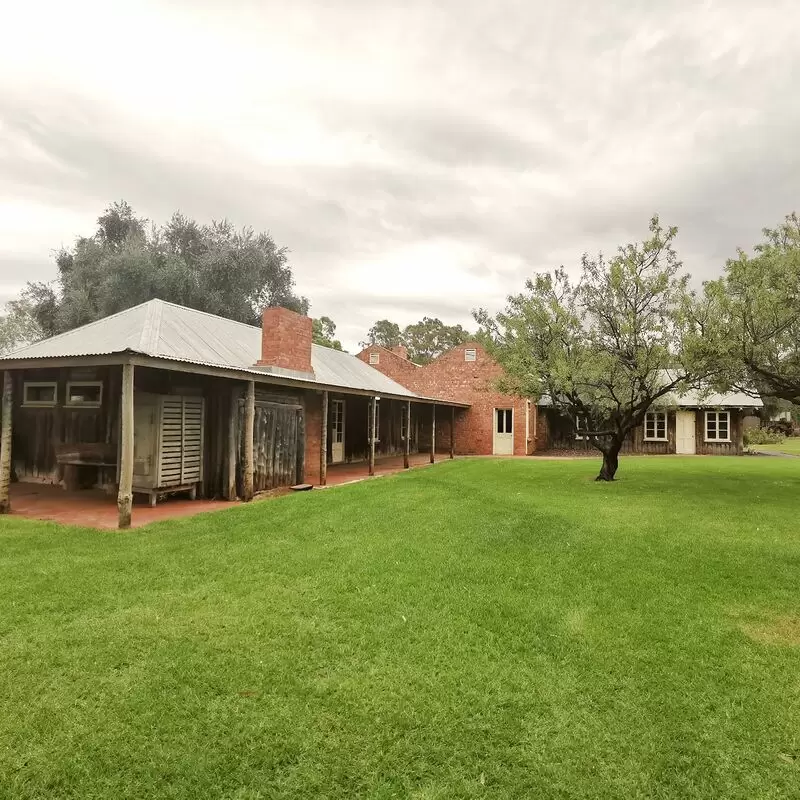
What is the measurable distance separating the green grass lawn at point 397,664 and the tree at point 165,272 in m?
22.0

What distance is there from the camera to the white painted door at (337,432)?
56.1ft

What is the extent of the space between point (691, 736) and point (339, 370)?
15.4 m

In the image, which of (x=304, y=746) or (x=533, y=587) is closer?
(x=304, y=746)

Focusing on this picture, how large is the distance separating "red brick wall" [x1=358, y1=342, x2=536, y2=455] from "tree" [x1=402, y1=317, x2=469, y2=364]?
31708 millimetres

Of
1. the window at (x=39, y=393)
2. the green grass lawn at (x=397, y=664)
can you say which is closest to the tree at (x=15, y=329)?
the window at (x=39, y=393)

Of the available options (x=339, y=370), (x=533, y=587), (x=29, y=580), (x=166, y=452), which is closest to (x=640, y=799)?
(x=533, y=587)

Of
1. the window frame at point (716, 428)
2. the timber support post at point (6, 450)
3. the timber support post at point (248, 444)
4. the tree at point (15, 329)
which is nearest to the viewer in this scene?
the timber support post at point (6, 450)

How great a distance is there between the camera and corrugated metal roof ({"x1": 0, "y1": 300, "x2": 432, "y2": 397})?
9.24 meters

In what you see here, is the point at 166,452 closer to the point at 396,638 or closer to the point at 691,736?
the point at 396,638

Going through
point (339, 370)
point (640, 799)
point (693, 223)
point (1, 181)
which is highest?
point (1, 181)

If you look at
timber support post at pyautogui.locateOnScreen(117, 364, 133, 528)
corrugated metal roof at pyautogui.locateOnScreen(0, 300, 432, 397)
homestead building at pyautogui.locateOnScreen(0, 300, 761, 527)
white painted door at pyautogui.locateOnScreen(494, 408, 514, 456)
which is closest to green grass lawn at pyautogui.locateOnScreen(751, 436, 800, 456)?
white painted door at pyautogui.locateOnScreen(494, 408, 514, 456)

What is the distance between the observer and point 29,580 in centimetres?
514

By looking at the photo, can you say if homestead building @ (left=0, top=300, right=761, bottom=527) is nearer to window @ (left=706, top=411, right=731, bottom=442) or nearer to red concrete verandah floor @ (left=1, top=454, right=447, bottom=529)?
red concrete verandah floor @ (left=1, top=454, right=447, bottom=529)

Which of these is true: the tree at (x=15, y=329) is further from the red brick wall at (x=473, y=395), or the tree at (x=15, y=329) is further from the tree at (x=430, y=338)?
the red brick wall at (x=473, y=395)
